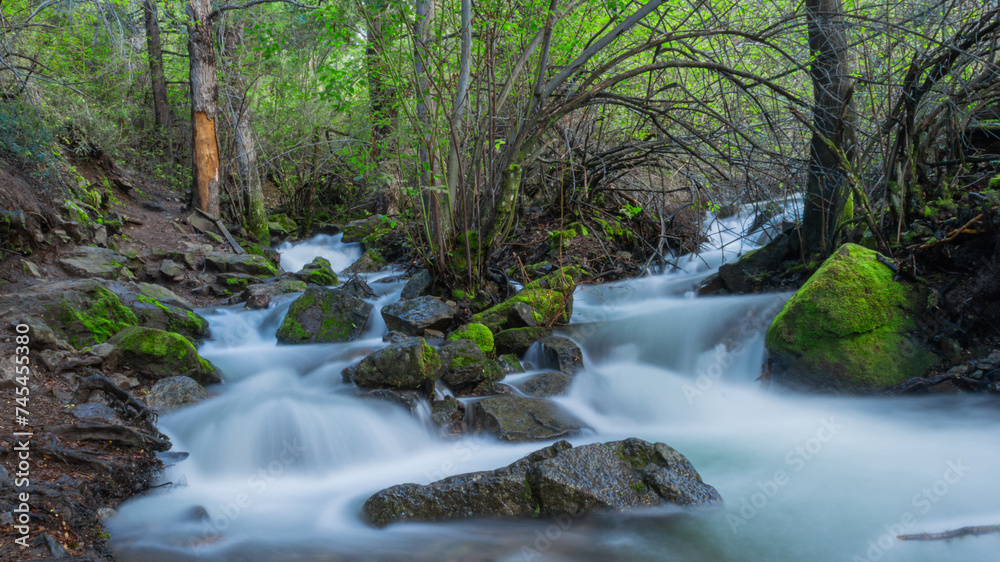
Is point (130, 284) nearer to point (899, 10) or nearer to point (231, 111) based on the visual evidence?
point (231, 111)

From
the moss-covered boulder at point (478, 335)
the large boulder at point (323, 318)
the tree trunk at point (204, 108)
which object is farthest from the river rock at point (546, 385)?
the tree trunk at point (204, 108)

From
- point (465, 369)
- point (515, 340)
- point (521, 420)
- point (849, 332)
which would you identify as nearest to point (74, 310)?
point (465, 369)

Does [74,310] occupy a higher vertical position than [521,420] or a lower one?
higher

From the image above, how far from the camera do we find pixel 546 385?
554 cm

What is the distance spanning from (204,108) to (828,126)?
10.1 metres

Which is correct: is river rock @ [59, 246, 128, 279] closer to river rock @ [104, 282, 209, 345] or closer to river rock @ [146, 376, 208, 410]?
river rock @ [104, 282, 209, 345]

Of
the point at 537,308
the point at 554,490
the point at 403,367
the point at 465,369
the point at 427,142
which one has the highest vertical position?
the point at 427,142

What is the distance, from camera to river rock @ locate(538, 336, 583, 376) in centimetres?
597

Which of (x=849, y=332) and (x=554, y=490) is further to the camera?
(x=849, y=332)

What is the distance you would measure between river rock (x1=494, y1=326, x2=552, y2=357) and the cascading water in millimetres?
706

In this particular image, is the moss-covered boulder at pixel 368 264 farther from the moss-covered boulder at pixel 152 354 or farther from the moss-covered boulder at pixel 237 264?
the moss-covered boulder at pixel 152 354

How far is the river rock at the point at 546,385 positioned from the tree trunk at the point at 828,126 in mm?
3207

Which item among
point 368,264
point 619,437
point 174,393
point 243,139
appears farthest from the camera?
point 243,139

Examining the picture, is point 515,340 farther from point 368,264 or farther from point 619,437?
point 368,264
